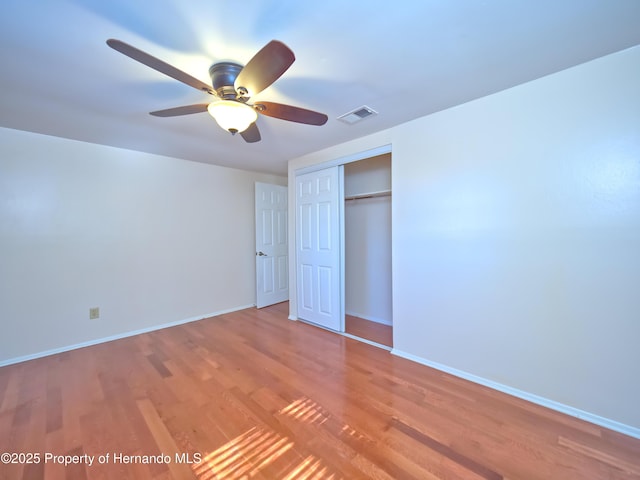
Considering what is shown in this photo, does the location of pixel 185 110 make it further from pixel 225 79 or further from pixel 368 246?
pixel 368 246

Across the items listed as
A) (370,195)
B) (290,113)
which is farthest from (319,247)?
(290,113)

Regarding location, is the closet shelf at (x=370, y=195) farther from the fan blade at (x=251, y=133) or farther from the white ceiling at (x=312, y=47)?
the fan blade at (x=251, y=133)

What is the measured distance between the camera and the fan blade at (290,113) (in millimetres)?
1620

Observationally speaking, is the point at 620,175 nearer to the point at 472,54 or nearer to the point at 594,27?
the point at 594,27

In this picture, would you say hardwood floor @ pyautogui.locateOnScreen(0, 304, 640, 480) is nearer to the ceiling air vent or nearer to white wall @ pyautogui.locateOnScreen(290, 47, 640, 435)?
white wall @ pyautogui.locateOnScreen(290, 47, 640, 435)

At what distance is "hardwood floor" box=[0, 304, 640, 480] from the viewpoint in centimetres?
141

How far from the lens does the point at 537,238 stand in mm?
1906

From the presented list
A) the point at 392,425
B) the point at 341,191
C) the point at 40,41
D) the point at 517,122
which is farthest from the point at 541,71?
the point at 40,41

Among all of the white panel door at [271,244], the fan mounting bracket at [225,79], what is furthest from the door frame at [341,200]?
the fan mounting bracket at [225,79]

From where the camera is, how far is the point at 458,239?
227 cm

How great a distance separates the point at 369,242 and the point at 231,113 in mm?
2678

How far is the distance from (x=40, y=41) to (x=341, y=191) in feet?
8.55

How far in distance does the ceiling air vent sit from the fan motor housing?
3.35 feet

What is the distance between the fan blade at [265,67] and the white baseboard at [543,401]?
258 cm
